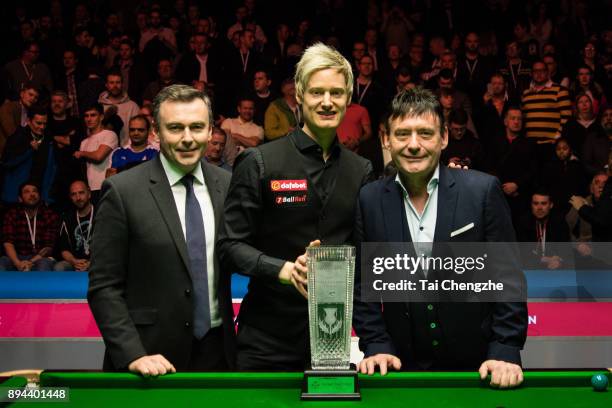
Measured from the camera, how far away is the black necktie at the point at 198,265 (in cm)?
308

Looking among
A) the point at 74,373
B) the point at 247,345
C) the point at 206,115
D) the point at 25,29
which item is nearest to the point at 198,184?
the point at 206,115

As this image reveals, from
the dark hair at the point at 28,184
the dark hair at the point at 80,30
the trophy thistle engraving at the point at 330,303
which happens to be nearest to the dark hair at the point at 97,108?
the dark hair at the point at 28,184

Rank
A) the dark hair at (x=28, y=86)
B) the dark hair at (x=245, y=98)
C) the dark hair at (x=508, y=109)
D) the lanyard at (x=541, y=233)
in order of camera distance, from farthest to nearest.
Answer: the dark hair at (x=28, y=86) < the dark hair at (x=245, y=98) < the dark hair at (x=508, y=109) < the lanyard at (x=541, y=233)

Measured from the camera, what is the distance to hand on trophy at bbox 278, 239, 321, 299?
2.70 meters

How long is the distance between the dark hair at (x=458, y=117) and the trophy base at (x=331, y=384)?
492 cm

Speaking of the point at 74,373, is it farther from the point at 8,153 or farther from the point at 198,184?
the point at 8,153

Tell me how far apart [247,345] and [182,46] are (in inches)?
251

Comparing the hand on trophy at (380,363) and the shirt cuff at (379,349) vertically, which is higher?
the shirt cuff at (379,349)

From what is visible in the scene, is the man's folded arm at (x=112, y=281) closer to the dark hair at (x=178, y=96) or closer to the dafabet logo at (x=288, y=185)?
the dark hair at (x=178, y=96)

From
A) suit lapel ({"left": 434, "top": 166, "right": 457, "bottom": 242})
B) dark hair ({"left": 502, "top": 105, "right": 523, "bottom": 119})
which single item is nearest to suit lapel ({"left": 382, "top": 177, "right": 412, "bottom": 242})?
suit lapel ({"left": 434, "top": 166, "right": 457, "bottom": 242})

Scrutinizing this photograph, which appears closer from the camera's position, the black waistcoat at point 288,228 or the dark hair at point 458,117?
the black waistcoat at point 288,228

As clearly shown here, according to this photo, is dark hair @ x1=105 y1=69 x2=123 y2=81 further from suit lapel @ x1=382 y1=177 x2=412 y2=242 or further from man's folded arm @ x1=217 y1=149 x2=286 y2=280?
suit lapel @ x1=382 y1=177 x2=412 y2=242

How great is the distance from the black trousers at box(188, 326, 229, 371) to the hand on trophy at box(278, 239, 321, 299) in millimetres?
425

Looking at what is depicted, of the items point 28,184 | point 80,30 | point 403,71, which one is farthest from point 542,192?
point 80,30
